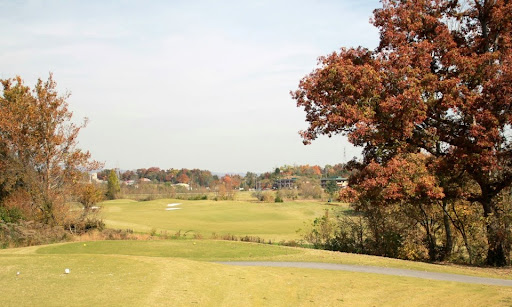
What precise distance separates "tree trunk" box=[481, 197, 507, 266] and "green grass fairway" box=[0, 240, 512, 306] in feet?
19.5

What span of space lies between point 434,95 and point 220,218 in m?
38.9

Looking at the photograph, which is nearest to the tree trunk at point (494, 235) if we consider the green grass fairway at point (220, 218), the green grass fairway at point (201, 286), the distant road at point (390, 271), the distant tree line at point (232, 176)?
the distant road at point (390, 271)

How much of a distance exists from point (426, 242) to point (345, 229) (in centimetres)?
372

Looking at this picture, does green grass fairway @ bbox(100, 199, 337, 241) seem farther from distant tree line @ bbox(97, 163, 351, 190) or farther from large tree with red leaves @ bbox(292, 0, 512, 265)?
distant tree line @ bbox(97, 163, 351, 190)

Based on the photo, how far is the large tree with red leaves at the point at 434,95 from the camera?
15.7m

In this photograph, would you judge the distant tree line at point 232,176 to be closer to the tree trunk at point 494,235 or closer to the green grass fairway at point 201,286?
the tree trunk at point 494,235

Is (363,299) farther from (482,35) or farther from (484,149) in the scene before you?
(482,35)

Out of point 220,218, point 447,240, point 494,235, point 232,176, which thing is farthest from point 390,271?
point 232,176

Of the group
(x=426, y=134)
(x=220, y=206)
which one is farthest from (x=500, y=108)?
(x=220, y=206)

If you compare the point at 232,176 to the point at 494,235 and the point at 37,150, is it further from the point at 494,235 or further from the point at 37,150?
the point at 494,235

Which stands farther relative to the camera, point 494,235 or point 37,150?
point 37,150

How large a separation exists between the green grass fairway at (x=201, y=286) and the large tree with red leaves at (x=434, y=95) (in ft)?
18.7

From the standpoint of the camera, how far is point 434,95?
16516 mm

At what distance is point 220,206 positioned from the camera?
204ft
